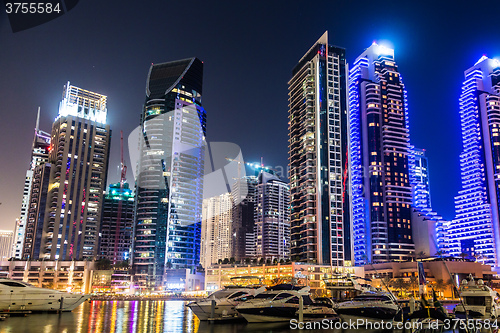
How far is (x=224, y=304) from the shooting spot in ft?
172

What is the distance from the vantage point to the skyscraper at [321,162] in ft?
487

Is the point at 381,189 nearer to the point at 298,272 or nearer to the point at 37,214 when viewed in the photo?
the point at 298,272

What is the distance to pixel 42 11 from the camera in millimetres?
22062

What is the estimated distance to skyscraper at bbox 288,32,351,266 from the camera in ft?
Result: 487

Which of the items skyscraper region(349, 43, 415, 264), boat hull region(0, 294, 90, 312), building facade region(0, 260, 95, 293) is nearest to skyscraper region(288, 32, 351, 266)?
skyscraper region(349, 43, 415, 264)

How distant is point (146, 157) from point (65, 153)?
3413 centimetres

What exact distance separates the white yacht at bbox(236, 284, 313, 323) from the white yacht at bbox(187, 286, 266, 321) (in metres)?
2.28

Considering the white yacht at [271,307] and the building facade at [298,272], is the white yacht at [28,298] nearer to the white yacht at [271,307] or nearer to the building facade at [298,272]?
the white yacht at [271,307]

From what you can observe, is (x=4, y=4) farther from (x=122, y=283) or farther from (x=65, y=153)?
(x=65, y=153)

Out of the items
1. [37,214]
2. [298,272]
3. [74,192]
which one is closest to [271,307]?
[298,272]

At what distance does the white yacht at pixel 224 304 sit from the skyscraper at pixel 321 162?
95.1 m

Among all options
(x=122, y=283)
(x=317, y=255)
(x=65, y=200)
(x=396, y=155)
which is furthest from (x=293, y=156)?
(x=65, y=200)

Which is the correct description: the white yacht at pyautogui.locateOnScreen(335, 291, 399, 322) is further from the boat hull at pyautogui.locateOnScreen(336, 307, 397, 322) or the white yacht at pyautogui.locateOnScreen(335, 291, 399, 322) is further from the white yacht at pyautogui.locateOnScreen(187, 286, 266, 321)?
the white yacht at pyautogui.locateOnScreen(187, 286, 266, 321)

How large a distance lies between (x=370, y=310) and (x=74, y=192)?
164859 millimetres
